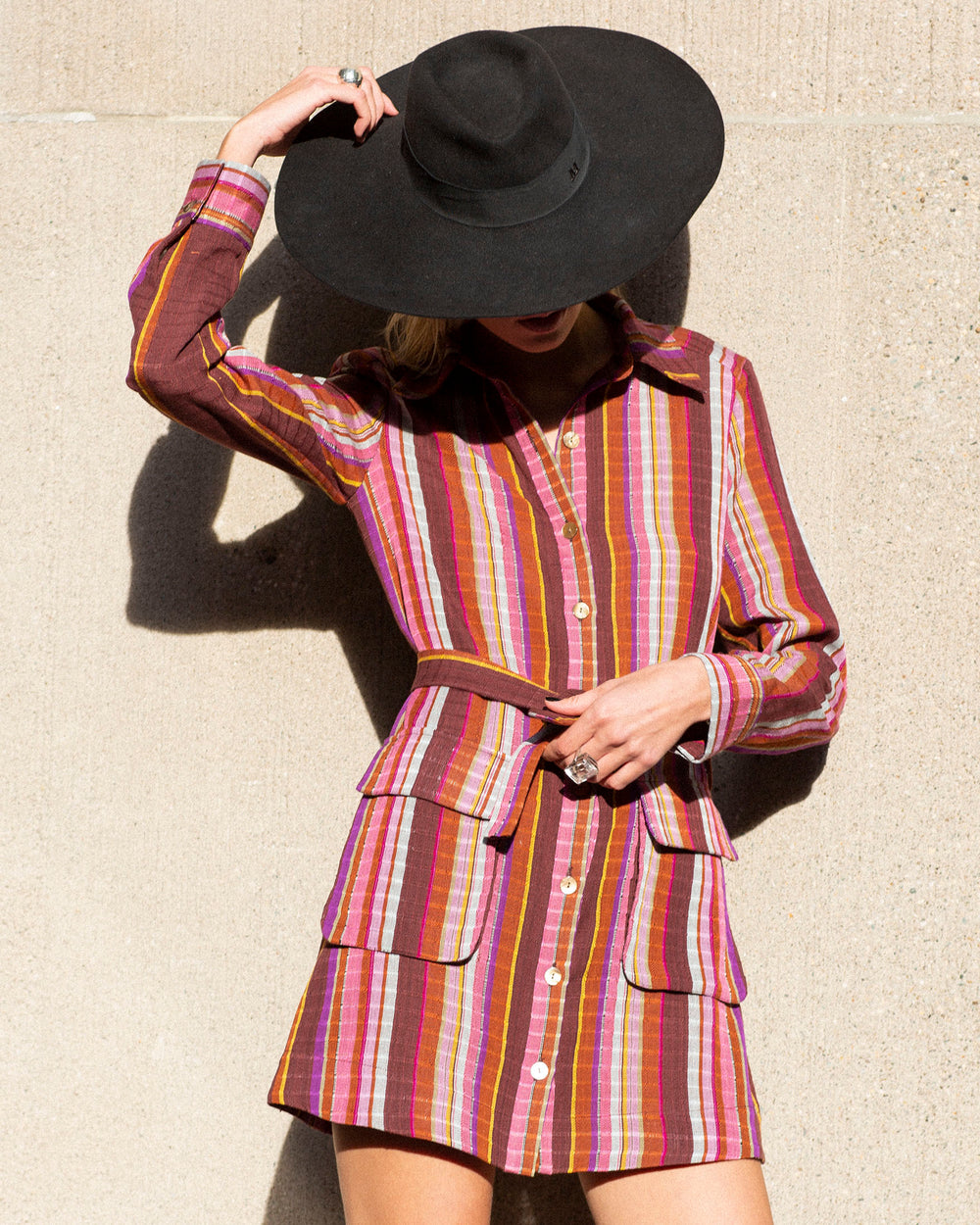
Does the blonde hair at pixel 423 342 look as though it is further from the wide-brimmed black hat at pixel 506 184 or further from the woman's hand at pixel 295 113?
the woman's hand at pixel 295 113

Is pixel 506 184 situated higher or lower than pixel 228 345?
higher

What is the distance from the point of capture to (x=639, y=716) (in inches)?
67.9

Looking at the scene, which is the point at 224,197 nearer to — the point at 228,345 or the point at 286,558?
the point at 228,345

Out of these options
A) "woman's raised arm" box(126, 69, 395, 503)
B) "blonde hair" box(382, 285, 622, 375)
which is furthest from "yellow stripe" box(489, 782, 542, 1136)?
"blonde hair" box(382, 285, 622, 375)

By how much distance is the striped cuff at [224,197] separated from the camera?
1.89 metres

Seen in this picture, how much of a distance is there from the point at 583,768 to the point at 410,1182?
2.16ft

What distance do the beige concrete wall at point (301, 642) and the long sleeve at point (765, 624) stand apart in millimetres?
371

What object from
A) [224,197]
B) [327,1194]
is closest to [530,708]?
[224,197]

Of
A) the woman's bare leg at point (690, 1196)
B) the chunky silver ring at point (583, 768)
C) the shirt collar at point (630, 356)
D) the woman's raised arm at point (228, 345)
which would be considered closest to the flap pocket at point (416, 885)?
the chunky silver ring at point (583, 768)

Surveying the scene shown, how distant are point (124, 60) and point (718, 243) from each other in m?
1.33

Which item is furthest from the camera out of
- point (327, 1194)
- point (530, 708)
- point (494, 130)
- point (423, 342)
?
point (327, 1194)

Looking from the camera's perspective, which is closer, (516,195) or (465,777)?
(516,195)

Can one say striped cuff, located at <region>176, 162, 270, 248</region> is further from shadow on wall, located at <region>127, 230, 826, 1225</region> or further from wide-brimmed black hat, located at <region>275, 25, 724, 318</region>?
shadow on wall, located at <region>127, 230, 826, 1225</region>

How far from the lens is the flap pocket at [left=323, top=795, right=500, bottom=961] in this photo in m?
1.78
